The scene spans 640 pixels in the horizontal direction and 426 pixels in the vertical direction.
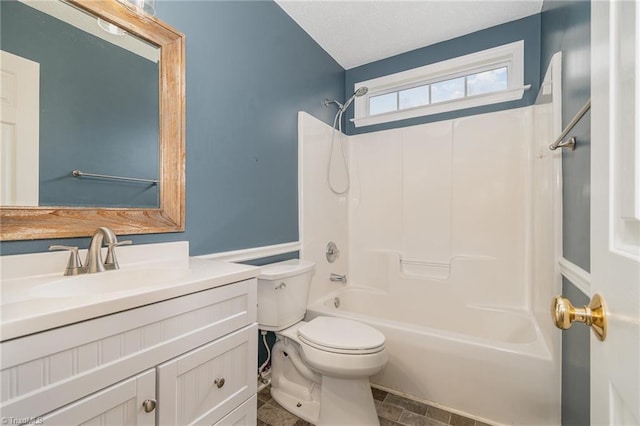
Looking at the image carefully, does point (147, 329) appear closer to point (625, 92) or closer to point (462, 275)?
point (625, 92)

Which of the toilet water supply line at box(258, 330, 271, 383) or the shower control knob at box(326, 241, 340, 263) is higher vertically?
the shower control knob at box(326, 241, 340, 263)

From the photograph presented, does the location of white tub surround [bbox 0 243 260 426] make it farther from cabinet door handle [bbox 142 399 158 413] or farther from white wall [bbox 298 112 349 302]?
white wall [bbox 298 112 349 302]

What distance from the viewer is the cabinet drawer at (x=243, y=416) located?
3.29 ft

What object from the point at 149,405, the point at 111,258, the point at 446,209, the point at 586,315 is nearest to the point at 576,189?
the point at 586,315

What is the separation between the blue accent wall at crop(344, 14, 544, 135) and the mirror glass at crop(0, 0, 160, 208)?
1917 millimetres

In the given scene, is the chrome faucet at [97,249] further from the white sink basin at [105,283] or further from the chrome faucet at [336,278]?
the chrome faucet at [336,278]

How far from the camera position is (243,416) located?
1.07 m

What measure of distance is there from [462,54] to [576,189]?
1.61 m

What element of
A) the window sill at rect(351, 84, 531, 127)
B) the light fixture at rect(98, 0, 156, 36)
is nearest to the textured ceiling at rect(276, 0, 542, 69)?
the window sill at rect(351, 84, 531, 127)

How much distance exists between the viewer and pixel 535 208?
195 cm

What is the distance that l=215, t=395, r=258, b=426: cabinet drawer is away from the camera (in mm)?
1004

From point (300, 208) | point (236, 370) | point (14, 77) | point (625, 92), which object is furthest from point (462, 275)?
point (14, 77)

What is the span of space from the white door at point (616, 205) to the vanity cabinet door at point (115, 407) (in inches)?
38.1

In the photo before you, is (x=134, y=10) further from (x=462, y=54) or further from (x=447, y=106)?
(x=462, y=54)
